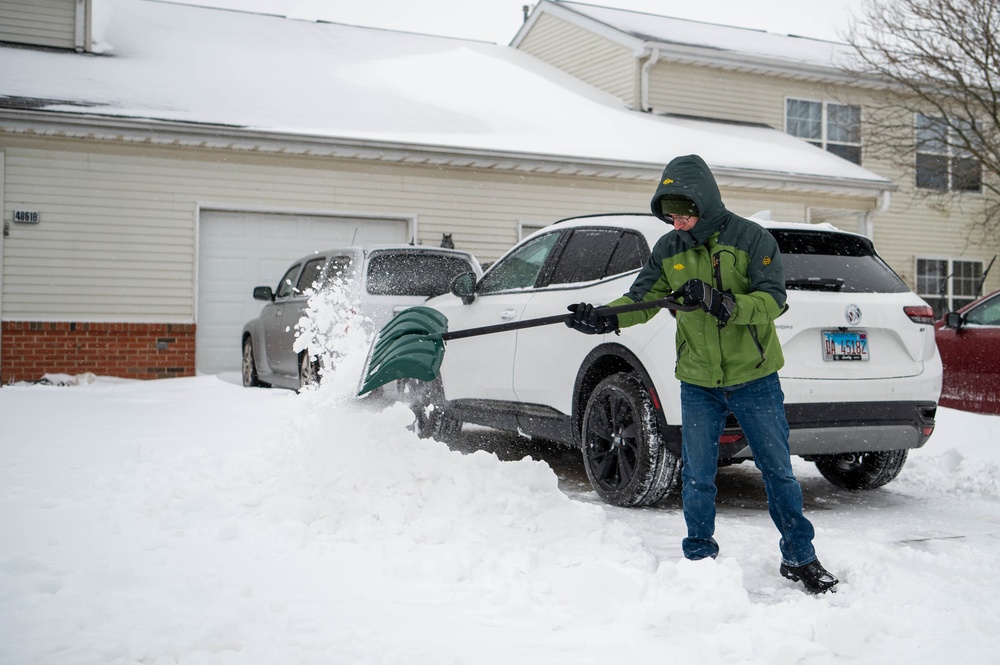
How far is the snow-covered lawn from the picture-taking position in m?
3.36

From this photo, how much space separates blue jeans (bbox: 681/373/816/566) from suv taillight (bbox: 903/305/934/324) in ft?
6.27

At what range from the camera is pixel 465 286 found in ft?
23.5

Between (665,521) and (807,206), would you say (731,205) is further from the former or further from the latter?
(665,521)

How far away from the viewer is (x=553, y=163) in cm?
1505

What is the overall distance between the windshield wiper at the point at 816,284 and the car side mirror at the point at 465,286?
2402mm

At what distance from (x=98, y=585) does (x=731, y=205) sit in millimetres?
15053

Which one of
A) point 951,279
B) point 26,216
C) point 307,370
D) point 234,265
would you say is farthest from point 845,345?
point 951,279

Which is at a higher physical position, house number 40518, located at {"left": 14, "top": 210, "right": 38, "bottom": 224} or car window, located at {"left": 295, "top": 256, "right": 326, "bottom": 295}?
house number 40518, located at {"left": 14, "top": 210, "right": 38, "bottom": 224}

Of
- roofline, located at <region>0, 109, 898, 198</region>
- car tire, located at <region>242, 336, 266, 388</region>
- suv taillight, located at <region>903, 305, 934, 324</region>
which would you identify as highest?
roofline, located at <region>0, 109, 898, 198</region>

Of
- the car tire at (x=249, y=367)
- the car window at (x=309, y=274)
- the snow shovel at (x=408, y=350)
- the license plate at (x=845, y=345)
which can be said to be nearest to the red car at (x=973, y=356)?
the license plate at (x=845, y=345)

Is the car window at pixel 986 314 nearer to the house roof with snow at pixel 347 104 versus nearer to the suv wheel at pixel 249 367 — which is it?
the house roof with snow at pixel 347 104

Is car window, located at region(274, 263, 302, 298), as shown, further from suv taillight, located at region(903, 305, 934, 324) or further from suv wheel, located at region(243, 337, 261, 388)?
suv taillight, located at region(903, 305, 934, 324)

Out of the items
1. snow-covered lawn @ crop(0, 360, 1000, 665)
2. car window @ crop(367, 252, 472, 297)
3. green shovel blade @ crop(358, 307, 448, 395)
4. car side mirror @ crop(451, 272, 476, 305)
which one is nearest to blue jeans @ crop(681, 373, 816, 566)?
snow-covered lawn @ crop(0, 360, 1000, 665)

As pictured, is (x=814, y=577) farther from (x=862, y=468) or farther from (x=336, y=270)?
(x=336, y=270)
